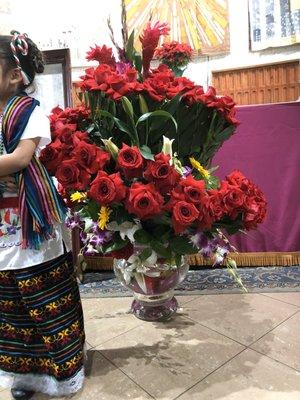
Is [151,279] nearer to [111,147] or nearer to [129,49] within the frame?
[111,147]

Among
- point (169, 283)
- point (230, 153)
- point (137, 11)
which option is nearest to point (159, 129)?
point (169, 283)

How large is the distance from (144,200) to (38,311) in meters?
0.47

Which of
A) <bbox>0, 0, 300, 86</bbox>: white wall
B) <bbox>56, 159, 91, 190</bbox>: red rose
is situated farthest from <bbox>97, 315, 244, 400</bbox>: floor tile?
<bbox>0, 0, 300, 86</bbox>: white wall

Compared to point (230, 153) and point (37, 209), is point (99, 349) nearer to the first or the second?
point (37, 209)

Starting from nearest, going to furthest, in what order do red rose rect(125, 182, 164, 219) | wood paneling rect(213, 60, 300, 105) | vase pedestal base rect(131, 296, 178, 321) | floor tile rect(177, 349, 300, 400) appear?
red rose rect(125, 182, 164, 219)
floor tile rect(177, 349, 300, 400)
vase pedestal base rect(131, 296, 178, 321)
wood paneling rect(213, 60, 300, 105)

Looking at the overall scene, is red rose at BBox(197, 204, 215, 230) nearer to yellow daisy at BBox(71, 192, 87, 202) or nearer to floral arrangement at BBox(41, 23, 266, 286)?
floral arrangement at BBox(41, 23, 266, 286)

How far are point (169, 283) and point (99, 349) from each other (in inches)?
15.3

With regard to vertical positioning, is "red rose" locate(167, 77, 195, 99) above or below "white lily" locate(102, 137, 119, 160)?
above

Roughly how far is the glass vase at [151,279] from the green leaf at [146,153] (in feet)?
1.07

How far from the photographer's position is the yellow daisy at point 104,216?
2.97ft

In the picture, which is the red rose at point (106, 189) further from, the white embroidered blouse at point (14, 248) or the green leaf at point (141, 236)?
the white embroidered blouse at point (14, 248)

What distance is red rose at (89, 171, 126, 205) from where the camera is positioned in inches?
32.7

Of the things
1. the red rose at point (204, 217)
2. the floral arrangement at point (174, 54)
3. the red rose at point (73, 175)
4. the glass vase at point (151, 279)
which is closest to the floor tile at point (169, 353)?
the glass vase at point (151, 279)

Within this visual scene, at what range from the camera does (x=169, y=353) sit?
4.14ft
